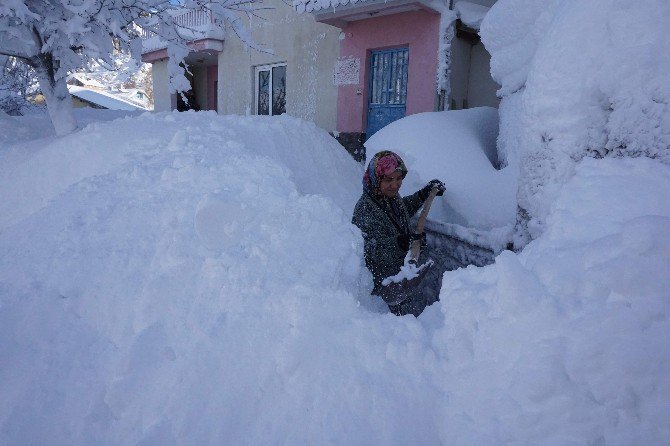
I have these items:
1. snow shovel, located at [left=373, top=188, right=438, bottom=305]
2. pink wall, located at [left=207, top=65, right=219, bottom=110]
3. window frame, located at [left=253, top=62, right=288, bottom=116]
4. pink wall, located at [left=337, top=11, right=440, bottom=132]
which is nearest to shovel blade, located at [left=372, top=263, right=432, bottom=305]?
snow shovel, located at [left=373, top=188, right=438, bottom=305]

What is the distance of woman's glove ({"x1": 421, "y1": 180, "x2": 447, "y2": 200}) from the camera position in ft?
9.58

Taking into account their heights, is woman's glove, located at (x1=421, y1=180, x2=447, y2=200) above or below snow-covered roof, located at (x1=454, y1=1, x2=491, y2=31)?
below

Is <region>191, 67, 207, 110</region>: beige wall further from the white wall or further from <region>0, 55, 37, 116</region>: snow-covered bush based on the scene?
<region>0, 55, 37, 116</region>: snow-covered bush

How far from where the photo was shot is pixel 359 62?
314 inches

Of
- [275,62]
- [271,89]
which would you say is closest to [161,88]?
[271,89]

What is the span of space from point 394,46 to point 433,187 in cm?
547

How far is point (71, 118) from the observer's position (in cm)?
502

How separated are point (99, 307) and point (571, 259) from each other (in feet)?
6.88

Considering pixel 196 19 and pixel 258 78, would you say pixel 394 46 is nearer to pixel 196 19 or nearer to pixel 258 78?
pixel 258 78

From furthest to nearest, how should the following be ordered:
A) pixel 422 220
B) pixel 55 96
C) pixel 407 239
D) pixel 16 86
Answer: pixel 16 86
pixel 55 96
pixel 422 220
pixel 407 239

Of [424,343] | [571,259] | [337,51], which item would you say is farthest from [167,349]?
[337,51]

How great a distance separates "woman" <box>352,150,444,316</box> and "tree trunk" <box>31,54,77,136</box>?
13.7ft

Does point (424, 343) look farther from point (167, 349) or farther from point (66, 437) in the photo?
point (66, 437)

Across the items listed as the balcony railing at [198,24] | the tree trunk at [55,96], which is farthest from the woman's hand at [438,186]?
the balcony railing at [198,24]
